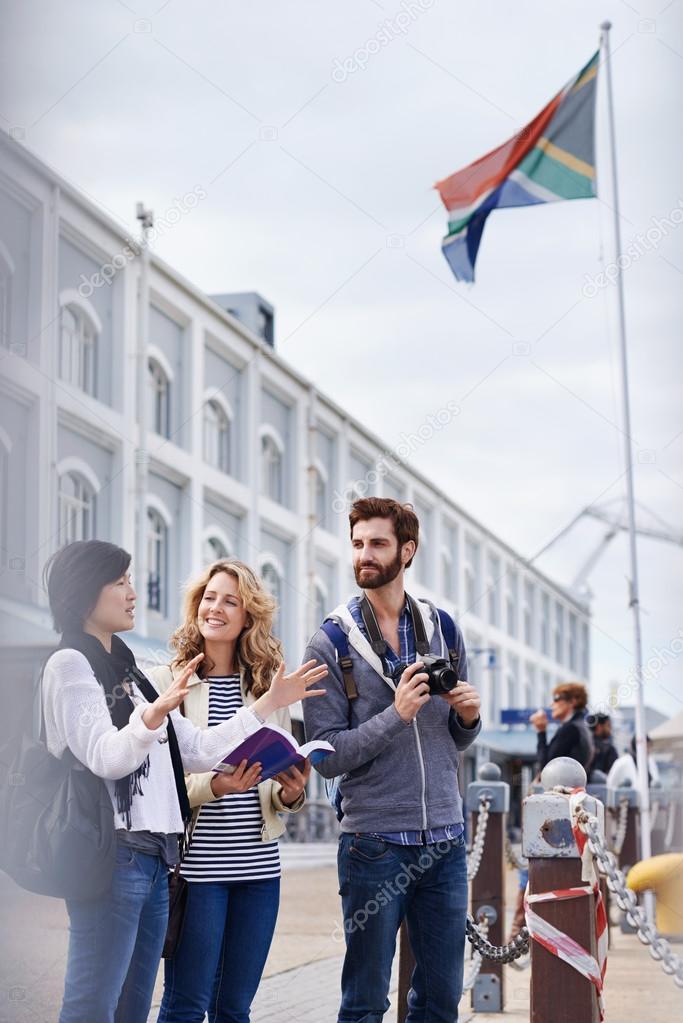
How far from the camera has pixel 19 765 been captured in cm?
344

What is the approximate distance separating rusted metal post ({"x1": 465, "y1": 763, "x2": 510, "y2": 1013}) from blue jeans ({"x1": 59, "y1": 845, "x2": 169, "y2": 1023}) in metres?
3.54

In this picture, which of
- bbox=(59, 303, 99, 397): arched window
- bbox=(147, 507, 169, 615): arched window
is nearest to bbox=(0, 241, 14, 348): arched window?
bbox=(59, 303, 99, 397): arched window

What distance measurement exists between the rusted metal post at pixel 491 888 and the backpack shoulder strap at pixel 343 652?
309 centimetres

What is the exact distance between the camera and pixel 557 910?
167 inches

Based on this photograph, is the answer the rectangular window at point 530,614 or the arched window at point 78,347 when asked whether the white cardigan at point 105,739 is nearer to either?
the arched window at point 78,347

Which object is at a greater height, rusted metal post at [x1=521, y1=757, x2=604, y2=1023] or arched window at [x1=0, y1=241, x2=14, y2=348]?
arched window at [x1=0, y1=241, x2=14, y2=348]

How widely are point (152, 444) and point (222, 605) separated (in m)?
20.3

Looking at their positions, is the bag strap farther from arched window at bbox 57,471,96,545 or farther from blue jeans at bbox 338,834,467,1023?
arched window at bbox 57,471,96,545

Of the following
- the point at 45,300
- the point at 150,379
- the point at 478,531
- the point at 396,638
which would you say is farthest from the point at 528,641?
the point at 396,638

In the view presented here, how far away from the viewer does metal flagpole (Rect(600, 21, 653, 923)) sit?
1273cm

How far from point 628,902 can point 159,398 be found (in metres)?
22.0

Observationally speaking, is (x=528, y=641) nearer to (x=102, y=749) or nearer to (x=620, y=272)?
(x=620, y=272)

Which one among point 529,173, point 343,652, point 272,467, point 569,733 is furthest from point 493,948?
point 272,467

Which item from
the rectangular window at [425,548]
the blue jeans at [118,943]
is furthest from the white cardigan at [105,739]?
the rectangular window at [425,548]
